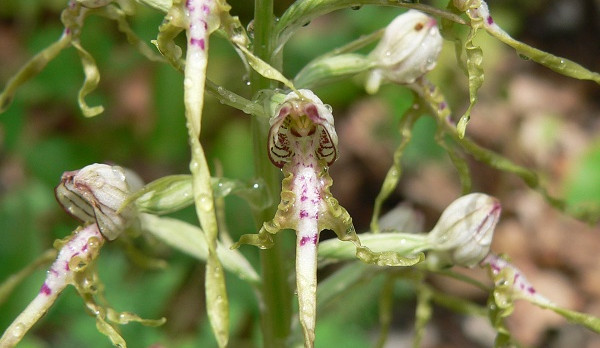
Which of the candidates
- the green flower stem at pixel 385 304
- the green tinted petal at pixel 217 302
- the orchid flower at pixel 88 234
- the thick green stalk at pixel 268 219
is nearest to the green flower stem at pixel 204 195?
the green tinted petal at pixel 217 302

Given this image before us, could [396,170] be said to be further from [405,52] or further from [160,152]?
[160,152]

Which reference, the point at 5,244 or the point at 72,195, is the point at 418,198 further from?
the point at 72,195

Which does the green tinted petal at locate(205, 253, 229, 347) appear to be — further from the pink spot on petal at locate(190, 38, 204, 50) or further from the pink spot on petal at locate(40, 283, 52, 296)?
the pink spot on petal at locate(40, 283, 52, 296)

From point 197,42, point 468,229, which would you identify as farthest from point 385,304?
point 197,42

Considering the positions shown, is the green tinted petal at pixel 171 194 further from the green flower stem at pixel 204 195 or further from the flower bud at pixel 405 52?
the flower bud at pixel 405 52

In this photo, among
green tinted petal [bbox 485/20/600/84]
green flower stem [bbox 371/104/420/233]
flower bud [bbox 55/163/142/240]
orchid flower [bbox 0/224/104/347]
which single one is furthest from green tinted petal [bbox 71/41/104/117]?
green tinted petal [bbox 485/20/600/84]

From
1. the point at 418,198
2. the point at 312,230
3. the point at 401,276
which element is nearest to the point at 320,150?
the point at 312,230

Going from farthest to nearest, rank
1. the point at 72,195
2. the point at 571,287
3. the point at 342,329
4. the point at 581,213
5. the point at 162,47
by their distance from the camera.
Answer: the point at 571,287 → the point at 342,329 → the point at 581,213 → the point at 72,195 → the point at 162,47
